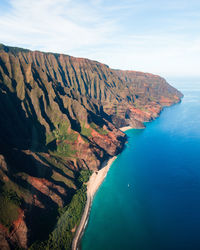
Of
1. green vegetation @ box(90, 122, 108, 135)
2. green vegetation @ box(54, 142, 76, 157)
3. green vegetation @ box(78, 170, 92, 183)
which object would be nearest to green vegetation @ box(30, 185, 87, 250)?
green vegetation @ box(78, 170, 92, 183)

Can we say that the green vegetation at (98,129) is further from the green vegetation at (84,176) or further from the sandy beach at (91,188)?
the green vegetation at (84,176)

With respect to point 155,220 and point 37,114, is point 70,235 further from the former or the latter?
point 37,114

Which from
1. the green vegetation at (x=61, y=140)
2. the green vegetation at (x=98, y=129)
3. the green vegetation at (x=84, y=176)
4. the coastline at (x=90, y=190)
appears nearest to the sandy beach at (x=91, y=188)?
the coastline at (x=90, y=190)

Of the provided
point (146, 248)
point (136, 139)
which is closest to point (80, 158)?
point (146, 248)

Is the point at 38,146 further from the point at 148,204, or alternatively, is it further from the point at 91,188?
the point at 148,204

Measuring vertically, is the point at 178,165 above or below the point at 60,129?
below

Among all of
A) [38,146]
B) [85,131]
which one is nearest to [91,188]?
[38,146]
